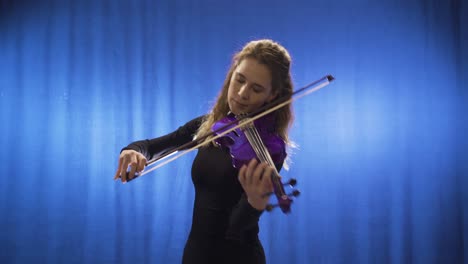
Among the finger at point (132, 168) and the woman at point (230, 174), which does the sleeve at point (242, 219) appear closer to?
the woman at point (230, 174)

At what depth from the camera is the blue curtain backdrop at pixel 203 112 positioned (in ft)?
7.23

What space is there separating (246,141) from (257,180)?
0.25 m

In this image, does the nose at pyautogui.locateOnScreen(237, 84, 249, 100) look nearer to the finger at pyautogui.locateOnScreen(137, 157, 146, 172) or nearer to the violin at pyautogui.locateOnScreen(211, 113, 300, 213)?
the violin at pyautogui.locateOnScreen(211, 113, 300, 213)

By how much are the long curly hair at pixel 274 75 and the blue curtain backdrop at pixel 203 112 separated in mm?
1025

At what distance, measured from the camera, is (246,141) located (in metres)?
1.03

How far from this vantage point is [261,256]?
3.51 ft

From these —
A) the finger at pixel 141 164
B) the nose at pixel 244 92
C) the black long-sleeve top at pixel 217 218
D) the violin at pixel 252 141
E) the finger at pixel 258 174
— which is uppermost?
the nose at pixel 244 92

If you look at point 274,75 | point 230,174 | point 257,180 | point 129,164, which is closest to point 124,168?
point 129,164

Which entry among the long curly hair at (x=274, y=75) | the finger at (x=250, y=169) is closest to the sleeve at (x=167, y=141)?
the long curly hair at (x=274, y=75)

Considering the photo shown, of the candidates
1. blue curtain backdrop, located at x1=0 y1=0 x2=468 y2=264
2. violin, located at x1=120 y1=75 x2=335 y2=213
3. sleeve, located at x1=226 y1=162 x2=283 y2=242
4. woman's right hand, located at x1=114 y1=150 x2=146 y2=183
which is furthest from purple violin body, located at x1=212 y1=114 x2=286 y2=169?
blue curtain backdrop, located at x1=0 y1=0 x2=468 y2=264

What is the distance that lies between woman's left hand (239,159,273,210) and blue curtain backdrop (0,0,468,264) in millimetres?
1416

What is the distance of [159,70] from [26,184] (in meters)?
1.05

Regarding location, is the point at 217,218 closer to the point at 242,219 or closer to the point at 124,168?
the point at 242,219

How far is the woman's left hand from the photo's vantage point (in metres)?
0.78
